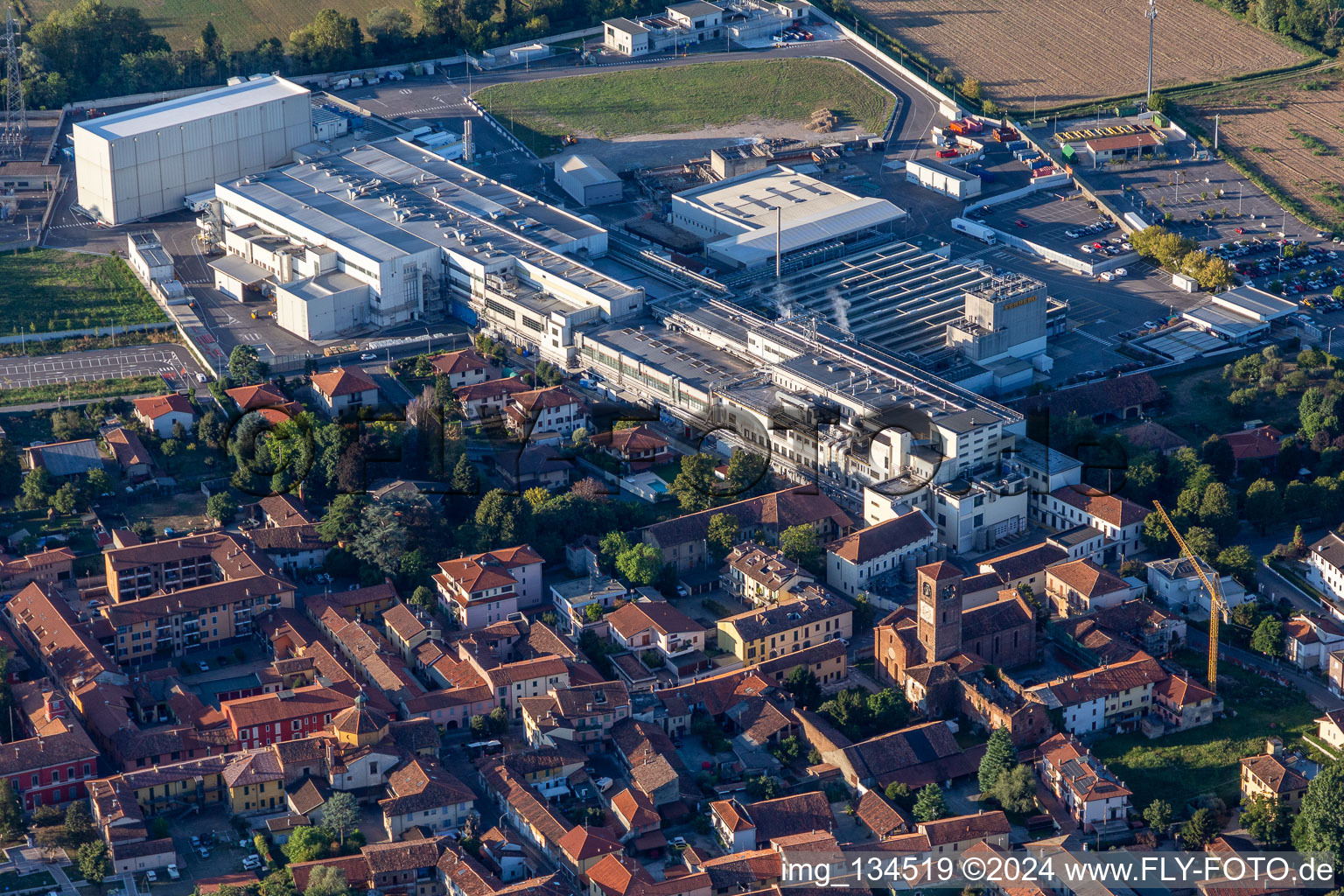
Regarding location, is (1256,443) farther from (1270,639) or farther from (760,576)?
(760,576)

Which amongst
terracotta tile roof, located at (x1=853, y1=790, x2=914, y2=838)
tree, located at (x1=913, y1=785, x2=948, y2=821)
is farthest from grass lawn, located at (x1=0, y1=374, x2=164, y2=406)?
tree, located at (x1=913, y1=785, x2=948, y2=821)

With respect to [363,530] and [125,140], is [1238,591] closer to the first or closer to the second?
[363,530]

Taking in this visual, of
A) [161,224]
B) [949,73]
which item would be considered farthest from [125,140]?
[949,73]

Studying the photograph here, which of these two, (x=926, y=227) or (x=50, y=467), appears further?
(x=926, y=227)

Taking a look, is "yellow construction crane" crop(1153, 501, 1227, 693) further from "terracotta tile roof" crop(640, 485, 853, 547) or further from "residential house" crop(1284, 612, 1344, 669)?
"terracotta tile roof" crop(640, 485, 853, 547)

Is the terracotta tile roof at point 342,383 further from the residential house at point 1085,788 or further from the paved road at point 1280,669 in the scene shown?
the paved road at point 1280,669

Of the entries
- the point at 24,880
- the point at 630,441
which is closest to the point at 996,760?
the point at 630,441
